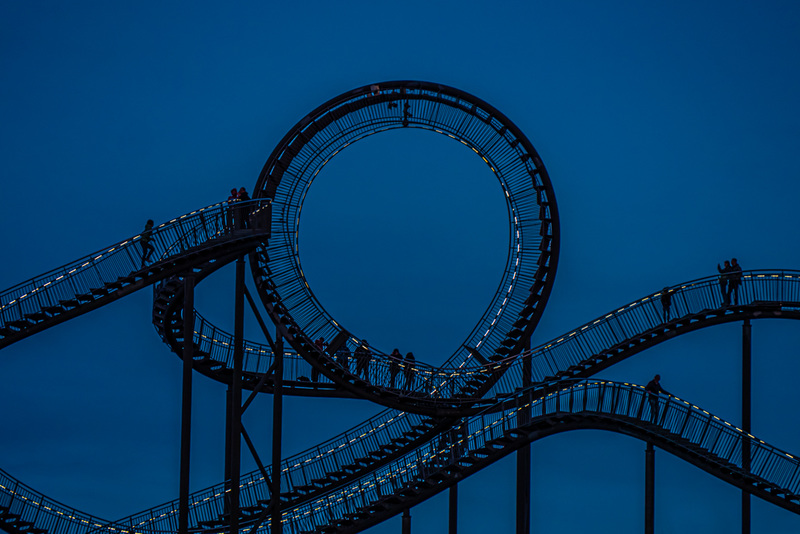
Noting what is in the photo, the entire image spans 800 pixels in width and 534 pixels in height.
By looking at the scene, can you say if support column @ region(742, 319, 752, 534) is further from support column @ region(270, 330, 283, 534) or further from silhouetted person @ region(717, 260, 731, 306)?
support column @ region(270, 330, 283, 534)

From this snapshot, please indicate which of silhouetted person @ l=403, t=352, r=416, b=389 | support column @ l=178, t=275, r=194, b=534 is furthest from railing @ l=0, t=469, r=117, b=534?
silhouetted person @ l=403, t=352, r=416, b=389

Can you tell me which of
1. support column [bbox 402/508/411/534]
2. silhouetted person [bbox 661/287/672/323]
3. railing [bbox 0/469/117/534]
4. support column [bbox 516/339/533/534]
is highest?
silhouetted person [bbox 661/287/672/323]

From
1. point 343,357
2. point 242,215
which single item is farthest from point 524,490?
point 242,215

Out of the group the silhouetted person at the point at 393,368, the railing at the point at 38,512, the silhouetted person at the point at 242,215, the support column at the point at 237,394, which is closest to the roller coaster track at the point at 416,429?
the railing at the point at 38,512

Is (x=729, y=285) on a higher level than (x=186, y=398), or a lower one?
higher

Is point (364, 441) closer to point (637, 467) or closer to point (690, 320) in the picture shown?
point (690, 320)

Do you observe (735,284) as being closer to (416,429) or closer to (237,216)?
(416,429)
